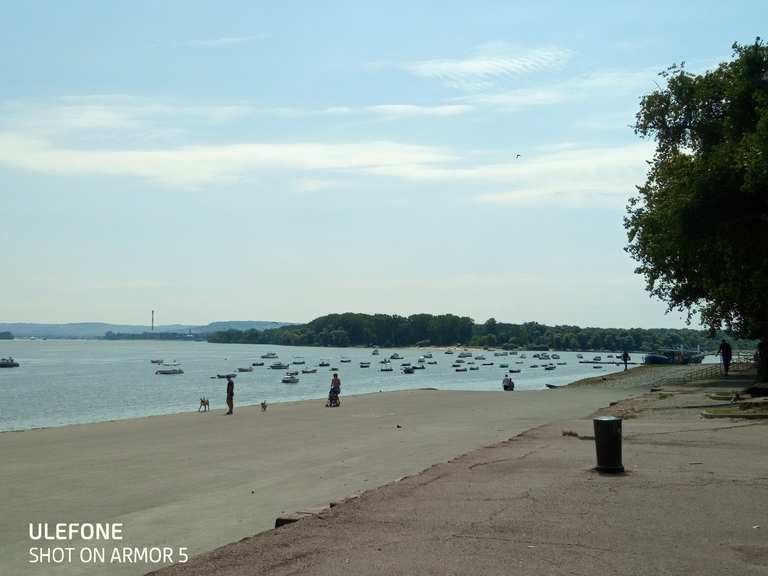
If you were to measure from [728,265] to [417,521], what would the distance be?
29455 millimetres

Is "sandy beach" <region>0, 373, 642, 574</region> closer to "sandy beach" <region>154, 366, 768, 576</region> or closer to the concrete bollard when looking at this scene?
"sandy beach" <region>154, 366, 768, 576</region>

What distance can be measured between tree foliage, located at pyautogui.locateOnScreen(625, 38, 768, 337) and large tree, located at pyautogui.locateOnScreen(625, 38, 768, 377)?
0.04 m

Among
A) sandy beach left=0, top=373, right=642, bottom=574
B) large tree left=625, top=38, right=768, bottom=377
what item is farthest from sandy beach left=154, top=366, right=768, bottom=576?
large tree left=625, top=38, right=768, bottom=377

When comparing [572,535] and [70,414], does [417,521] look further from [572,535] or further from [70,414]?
[70,414]

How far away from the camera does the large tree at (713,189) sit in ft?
106

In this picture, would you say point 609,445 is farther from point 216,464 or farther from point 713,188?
point 713,188

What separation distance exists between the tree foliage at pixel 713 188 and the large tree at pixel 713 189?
0.04 metres

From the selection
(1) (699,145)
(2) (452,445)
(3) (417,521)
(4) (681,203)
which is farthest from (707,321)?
(3) (417,521)

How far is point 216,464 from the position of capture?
21.2 metres

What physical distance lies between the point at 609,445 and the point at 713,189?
20.9m

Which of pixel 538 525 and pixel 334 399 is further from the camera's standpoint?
pixel 334 399

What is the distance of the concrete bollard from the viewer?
14320 mm

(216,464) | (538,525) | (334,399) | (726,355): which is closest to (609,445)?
(538,525)

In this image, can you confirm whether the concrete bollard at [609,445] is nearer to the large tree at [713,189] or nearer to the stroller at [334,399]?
the large tree at [713,189]
